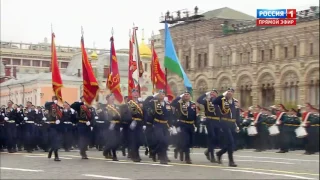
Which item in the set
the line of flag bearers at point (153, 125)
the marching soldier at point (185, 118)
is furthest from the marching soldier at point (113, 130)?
the marching soldier at point (185, 118)

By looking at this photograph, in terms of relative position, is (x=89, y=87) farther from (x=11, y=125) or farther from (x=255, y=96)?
(x=11, y=125)

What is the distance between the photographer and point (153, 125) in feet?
55.4

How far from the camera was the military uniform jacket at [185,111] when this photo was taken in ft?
54.5

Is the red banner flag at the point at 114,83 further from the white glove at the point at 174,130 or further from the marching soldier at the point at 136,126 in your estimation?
the white glove at the point at 174,130

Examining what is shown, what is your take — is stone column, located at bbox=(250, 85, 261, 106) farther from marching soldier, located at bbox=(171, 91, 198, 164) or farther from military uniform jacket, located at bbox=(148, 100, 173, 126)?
military uniform jacket, located at bbox=(148, 100, 173, 126)

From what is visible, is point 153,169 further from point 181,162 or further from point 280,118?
point 280,118

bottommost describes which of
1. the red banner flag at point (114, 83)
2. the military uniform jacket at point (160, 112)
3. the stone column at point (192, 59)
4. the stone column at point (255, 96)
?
the military uniform jacket at point (160, 112)

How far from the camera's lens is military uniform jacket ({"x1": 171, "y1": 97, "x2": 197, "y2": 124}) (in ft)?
54.5

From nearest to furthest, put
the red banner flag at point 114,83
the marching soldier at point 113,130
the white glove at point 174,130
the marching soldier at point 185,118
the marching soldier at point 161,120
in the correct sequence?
the marching soldier at point 161,120
the marching soldier at point 185,118
the white glove at point 174,130
the marching soldier at point 113,130
the red banner flag at point 114,83

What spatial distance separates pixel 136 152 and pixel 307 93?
5934mm

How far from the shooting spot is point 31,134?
2270 cm

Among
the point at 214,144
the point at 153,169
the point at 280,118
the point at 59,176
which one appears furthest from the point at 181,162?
the point at 280,118

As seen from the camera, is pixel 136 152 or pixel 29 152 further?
pixel 29 152

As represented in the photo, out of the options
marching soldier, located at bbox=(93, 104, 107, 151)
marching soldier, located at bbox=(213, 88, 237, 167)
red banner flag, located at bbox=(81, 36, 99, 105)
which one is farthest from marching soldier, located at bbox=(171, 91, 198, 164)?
marching soldier, located at bbox=(93, 104, 107, 151)
